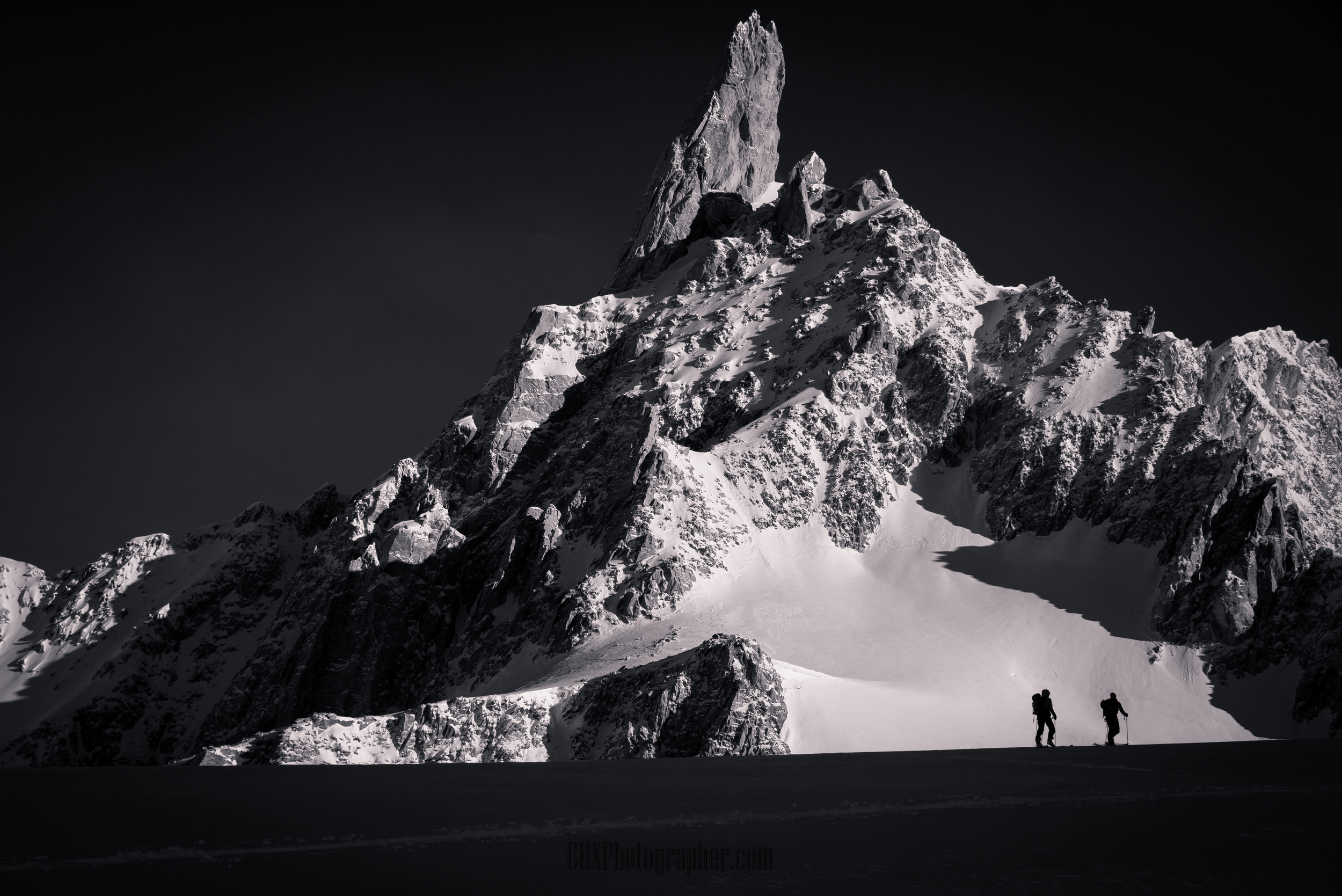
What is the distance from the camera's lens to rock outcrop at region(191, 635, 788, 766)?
252 feet

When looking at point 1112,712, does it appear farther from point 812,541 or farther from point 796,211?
point 796,211

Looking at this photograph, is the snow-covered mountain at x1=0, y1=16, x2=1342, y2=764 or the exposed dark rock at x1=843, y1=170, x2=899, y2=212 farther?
the exposed dark rock at x1=843, y1=170, x2=899, y2=212

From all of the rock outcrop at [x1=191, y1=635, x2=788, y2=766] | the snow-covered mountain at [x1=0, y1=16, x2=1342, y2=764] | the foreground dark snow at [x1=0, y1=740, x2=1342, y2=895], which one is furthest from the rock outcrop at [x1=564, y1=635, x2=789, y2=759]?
the foreground dark snow at [x1=0, y1=740, x2=1342, y2=895]

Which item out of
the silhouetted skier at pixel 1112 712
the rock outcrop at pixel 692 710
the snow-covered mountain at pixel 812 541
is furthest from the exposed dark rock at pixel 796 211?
the silhouetted skier at pixel 1112 712

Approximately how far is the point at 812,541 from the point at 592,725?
51.2 m

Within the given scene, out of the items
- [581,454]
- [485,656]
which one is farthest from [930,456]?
[485,656]

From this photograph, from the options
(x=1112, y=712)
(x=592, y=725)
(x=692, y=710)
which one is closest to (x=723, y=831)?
(x=1112, y=712)

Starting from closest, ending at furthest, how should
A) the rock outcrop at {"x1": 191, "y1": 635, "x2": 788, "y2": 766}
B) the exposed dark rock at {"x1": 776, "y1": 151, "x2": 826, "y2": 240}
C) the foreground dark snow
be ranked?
1. the foreground dark snow
2. the rock outcrop at {"x1": 191, "y1": 635, "x2": 788, "y2": 766}
3. the exposed dark rock at {"x1": 776, "y1": 151, "x2": 826, "y2": 240}

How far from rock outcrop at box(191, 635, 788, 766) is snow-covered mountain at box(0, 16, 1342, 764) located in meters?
0.57

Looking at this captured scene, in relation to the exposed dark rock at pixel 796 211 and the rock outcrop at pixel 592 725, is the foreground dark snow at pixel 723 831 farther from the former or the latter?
the exposed dark rock at pixel 796 211

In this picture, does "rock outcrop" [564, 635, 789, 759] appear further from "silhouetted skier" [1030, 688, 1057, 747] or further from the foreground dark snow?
the foreground dark snow

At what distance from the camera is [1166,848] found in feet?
31.8

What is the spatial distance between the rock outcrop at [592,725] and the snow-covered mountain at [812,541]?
57 centimetres

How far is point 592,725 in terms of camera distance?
80750 mm
